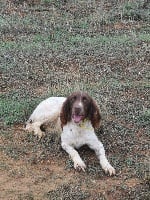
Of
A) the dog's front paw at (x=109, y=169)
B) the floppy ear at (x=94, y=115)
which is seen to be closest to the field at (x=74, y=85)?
the dog's front paw at (x=109, y=169)

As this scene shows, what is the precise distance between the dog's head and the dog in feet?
1.71

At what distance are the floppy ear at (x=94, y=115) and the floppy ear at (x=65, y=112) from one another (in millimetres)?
282

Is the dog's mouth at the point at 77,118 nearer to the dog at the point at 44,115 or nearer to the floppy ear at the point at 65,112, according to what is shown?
the floppy ear at the point at 65,112

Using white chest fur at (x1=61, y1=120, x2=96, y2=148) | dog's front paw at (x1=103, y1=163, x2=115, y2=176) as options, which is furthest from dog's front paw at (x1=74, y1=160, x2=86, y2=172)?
white chest fur at (x1=61, y1=120, x2=96, y2=148)

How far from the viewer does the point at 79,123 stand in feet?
23.6

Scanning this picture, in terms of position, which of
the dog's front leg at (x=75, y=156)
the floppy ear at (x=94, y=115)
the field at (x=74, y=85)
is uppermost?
the floppy ear at (x=94, y=115)

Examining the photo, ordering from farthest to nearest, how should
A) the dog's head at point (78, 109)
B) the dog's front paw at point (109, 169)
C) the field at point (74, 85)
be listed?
the dog's head at point (78, 109) → the dog's front paw at point (109, 169) → the field at point (74, 85)

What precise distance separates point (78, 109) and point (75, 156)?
0.58m

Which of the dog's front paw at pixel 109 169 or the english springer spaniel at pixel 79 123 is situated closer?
the dog's front paw at pixel 109 169

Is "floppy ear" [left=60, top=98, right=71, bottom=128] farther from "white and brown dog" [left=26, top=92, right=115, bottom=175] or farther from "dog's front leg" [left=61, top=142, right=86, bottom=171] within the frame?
"dog's front leg" [left=61, top=142, right=86, bottom=171]

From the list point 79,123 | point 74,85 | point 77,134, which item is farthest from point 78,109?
point 74,85

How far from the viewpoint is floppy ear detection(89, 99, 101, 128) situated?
716 cm

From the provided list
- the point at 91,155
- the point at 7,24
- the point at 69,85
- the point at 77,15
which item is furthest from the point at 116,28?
the point at 91,155

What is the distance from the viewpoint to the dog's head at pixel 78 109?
7029 mm
